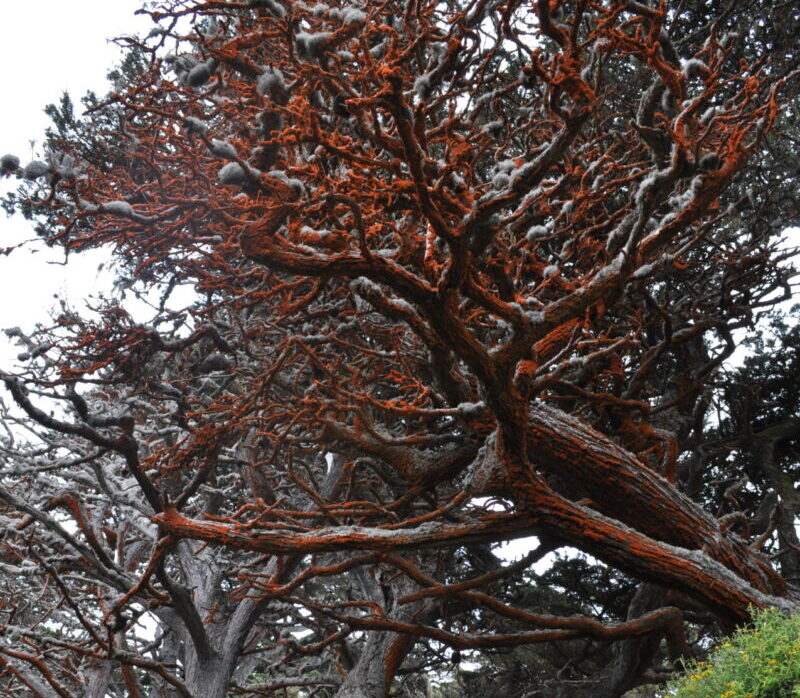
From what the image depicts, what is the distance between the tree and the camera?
369 cm

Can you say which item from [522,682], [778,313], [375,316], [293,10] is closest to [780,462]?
[778,313]

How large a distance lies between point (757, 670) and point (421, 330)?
2.50 m

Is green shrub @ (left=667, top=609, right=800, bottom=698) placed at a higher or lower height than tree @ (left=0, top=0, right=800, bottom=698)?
lower

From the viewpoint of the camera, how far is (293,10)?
3967 mm

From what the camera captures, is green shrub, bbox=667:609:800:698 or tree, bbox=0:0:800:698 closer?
green shrub, bbox=667:609:800:698

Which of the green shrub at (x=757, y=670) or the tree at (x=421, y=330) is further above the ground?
the tree at (x=421, y=330)

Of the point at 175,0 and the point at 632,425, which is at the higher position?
the point at 175,0

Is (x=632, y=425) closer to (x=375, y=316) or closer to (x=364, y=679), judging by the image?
(x=375, y=316)

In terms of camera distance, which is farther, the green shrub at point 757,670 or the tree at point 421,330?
the tree at point 421,330

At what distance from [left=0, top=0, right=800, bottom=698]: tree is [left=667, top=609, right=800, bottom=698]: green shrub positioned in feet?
4.88

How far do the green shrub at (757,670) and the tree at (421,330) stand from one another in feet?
4.88

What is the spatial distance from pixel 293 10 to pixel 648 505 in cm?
426

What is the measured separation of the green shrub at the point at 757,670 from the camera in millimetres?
2689

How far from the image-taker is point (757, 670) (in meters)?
2.79
